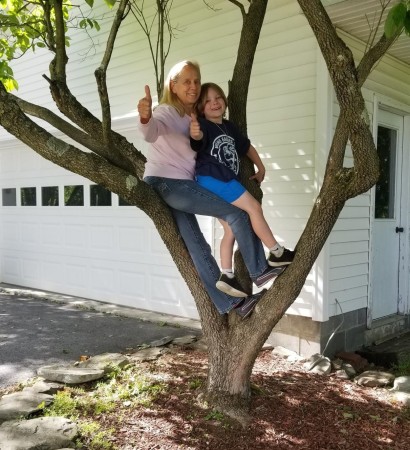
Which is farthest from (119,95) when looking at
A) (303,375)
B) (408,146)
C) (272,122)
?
(303,375)

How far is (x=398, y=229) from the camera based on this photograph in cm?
607

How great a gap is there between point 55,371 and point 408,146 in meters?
4.88

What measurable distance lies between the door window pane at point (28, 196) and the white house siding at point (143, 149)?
15 cm

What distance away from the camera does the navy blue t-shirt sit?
295 centimetres

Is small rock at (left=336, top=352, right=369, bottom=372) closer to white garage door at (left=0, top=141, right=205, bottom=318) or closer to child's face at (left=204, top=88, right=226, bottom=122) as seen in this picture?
white garage door at (left=0, top=141, right=205, bottom=318)

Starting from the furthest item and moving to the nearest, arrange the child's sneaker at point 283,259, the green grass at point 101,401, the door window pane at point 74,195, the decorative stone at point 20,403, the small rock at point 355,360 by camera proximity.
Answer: the door window pane at point 74,195 → the small rock at point 355,360 → the decorative stone at point 20,403 → the green grass at point 101,401 → the child's sneaker at point 283,259

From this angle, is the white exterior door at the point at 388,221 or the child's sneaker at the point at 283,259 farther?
the white exterior door at the point at 388,221

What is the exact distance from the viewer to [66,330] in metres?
5.82

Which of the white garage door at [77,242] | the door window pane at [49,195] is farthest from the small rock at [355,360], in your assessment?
the door window pane at [49,195]

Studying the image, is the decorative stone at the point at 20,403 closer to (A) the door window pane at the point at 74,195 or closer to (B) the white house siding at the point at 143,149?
(B) the white house siding at the point at 143,149

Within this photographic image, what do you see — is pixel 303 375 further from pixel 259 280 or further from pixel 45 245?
pixel 45 245

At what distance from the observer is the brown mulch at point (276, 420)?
10.3ft

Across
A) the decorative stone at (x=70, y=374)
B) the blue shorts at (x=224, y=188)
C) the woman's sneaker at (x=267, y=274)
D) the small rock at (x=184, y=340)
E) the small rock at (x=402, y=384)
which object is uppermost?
the blue shorts at (x=224, y=188)

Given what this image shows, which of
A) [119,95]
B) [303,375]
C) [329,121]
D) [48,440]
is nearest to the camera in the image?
[48,440]
